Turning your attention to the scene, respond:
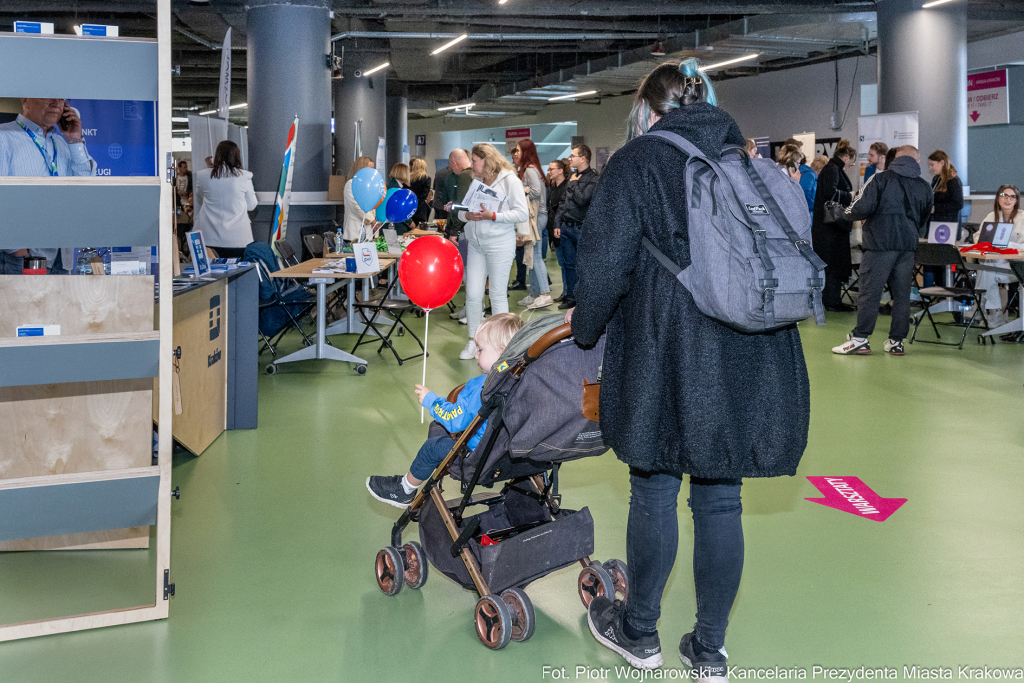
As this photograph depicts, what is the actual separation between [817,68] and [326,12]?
32.6 ft

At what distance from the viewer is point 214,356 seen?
176 inches

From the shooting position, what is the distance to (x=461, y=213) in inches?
240

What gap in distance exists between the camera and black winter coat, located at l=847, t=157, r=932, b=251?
666cm

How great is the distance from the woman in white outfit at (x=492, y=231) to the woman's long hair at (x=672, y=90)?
3865mm

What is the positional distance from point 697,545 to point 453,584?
1062mm

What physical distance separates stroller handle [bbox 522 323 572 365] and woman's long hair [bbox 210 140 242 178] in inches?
218

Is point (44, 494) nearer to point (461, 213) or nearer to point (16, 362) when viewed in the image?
point (16, 362)

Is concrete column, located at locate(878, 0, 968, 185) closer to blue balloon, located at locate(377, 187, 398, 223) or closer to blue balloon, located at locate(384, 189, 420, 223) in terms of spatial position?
blue balloon, located at locate(384, 189, 420, 223)

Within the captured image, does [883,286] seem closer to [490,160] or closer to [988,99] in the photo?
[490,160]

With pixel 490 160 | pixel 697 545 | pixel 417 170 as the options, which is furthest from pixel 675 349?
pixel 417 170

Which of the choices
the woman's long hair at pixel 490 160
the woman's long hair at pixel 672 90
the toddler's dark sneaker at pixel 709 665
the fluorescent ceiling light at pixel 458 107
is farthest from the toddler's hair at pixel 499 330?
the fluorescent ceiling light at pixel 458 107

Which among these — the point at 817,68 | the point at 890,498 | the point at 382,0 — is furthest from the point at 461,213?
the point at 817,68

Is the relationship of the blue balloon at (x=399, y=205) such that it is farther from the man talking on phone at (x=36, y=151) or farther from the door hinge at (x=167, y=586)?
the door hinge at (x=167, y=586)

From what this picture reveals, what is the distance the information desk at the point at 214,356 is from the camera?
396 centimetres
